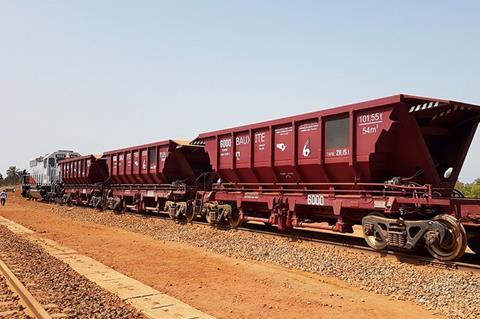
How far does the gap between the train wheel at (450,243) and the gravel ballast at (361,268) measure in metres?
0.46

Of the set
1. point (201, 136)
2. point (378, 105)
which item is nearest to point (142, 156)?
point (201, 136)

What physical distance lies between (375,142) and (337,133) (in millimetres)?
1321

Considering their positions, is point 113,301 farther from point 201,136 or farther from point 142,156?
point 142,156

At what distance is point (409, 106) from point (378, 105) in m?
0.65

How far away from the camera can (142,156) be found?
21406 mm

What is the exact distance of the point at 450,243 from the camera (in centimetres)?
831

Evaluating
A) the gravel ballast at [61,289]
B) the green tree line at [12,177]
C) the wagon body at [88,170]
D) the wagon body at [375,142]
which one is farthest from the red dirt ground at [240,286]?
the green tree line at [12,177]

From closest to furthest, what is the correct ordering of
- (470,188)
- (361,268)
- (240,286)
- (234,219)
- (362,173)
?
(240,286), (361,268), (362,173), (234,219), (470,188)

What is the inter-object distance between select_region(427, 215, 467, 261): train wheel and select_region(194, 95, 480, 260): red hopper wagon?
19 millimetres

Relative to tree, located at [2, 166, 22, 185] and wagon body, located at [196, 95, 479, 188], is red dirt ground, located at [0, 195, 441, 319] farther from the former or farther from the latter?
tree, located at [2, 166, 22, 185]

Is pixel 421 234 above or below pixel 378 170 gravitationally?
below

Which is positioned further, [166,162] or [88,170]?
[88,170]

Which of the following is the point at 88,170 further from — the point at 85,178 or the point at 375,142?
the point at 375,142

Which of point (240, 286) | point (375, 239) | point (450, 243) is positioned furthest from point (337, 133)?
point (240, 286)
